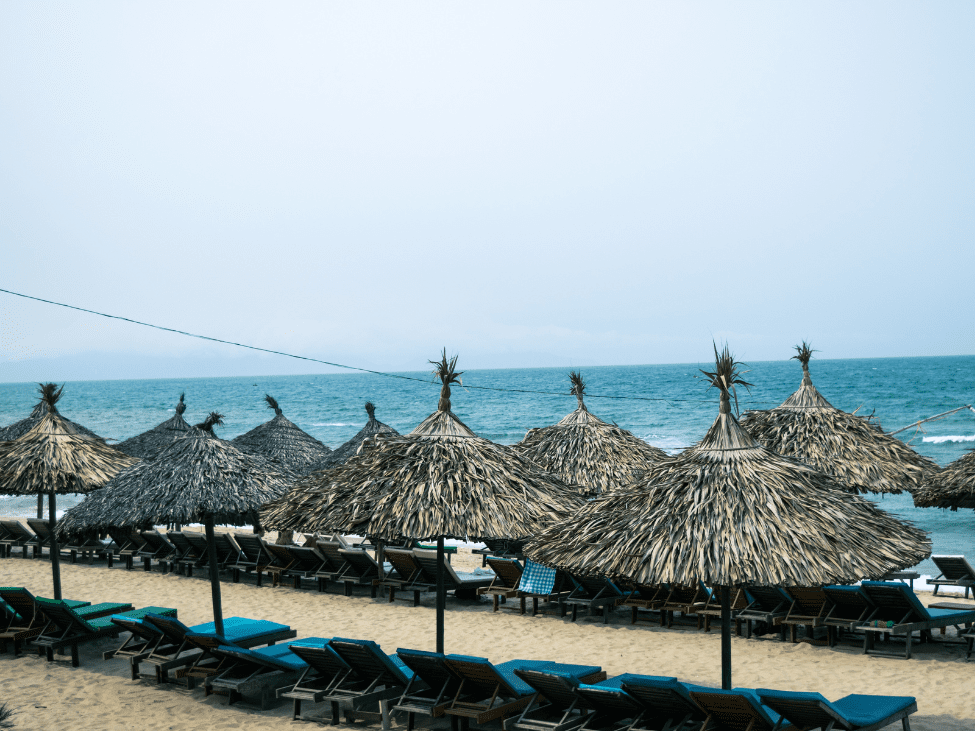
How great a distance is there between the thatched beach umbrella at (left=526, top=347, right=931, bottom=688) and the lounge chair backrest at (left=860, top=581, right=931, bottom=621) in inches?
112

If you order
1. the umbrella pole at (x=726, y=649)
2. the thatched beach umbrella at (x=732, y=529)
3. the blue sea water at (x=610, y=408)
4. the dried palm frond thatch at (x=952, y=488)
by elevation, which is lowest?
the blue sea water at (x=610, y=408)

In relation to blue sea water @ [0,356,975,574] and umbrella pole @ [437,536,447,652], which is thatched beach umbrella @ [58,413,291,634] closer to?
umbrella pole @ [437,536,447,652]

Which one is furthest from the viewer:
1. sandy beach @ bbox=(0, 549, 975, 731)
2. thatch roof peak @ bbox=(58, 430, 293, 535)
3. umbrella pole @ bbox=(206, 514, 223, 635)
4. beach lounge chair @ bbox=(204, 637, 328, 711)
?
umbrella pole @ bbox=(206, 514, 223, 635)

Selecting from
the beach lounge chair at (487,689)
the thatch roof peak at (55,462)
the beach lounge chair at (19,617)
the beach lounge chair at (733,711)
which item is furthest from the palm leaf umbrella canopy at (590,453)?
the beach lounge chair at (733,711)

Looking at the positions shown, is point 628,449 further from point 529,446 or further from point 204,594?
point 204,594

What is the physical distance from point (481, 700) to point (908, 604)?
4690 mm

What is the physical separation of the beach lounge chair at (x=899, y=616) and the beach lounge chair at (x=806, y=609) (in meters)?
0.45

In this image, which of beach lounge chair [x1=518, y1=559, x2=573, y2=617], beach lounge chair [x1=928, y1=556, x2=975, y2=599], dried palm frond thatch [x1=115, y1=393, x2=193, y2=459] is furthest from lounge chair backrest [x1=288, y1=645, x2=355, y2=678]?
dried palm frond thatch [x1=115, y1=393, x2=193, y2=459]

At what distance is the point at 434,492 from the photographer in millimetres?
7008

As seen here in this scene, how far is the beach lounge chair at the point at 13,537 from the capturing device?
16.3 m

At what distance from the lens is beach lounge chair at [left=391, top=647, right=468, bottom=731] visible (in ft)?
21.8

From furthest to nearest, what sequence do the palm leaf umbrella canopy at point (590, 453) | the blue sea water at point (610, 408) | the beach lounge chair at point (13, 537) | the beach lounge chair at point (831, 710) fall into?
1. the blue sea water at point (610, 408)
2. the beach lounge chair at point (13, 537)
3. the palm leaf umbrella canopy at point (590, 453)
4. the beach lounge chair at point (831, 710)

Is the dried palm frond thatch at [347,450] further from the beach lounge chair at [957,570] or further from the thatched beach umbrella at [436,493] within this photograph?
the beach lounge chair at [957,570]

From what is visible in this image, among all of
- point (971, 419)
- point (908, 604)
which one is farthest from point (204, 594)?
point (971, 419)
